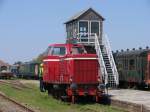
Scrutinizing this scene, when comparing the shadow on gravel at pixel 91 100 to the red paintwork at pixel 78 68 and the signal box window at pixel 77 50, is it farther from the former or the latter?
the signal box window at pixel 77 50

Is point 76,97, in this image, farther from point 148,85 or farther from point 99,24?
point 99,24

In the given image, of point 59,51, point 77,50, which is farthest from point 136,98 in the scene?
point 59,51

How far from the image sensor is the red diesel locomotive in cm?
2209

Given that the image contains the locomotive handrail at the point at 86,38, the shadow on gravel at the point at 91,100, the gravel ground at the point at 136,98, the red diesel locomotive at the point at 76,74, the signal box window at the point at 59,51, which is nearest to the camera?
the gravel ground at the point at 136,98

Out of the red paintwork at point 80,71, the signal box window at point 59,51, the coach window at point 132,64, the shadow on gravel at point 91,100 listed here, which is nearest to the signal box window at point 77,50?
the red paintwork at point 80,71

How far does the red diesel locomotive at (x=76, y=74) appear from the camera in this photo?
22.1 m

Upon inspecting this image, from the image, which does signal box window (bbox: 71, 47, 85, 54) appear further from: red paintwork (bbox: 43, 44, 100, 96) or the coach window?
the coach window

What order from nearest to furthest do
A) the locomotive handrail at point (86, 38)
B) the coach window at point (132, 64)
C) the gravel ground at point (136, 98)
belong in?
the gravel ground at point (136, 98) < the coach window at point (132, 64) < the locomotive handrail at point (86, 38)

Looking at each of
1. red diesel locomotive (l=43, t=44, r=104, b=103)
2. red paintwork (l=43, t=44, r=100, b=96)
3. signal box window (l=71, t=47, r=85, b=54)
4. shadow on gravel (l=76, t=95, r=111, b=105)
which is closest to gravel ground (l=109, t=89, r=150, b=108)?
shadow on gravel (l=76, t=95, r=111, b=105)

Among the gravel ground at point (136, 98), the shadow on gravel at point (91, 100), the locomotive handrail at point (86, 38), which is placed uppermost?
the locomotive handrail at point (86, 38)

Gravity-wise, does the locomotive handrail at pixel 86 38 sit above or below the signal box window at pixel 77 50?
above

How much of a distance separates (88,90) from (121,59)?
46.0 ft

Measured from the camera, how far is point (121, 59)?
35.8m

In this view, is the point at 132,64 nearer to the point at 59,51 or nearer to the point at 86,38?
the point at 86,38
